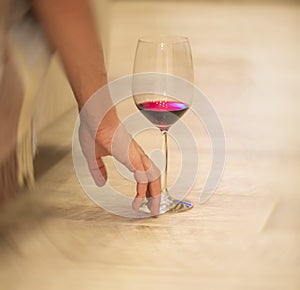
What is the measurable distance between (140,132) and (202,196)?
1.13ft

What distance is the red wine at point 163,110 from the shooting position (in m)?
1.11

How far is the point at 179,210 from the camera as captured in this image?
1174 millimetres

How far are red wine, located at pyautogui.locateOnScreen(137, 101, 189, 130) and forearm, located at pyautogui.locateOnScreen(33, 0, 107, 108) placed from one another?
84 mm

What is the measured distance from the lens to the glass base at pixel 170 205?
1.17 m

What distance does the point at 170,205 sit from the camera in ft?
3.88

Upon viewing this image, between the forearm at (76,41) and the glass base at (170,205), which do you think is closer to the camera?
the forearm at (76,41)

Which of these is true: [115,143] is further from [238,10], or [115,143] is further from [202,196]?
[238,10]

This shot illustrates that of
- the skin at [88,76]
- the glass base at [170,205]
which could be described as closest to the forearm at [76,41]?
the skin at [88,76]

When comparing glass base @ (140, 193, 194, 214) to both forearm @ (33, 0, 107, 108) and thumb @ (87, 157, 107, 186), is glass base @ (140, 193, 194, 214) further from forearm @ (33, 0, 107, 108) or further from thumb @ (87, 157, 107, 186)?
forearm @ (33, 0, 107, 108)

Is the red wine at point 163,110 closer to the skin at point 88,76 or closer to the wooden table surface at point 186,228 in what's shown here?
the skin at point 88,76

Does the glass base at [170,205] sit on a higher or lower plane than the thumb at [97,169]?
lower

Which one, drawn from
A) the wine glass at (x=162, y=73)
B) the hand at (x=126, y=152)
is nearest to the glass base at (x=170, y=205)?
the hand at (x=126, y=152)

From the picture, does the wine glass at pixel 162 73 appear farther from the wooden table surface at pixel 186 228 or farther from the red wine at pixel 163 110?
the wooden table surface at pixel 186 228

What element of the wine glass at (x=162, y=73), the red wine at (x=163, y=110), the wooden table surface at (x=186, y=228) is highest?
the wine glass at (x=162, y=73)
